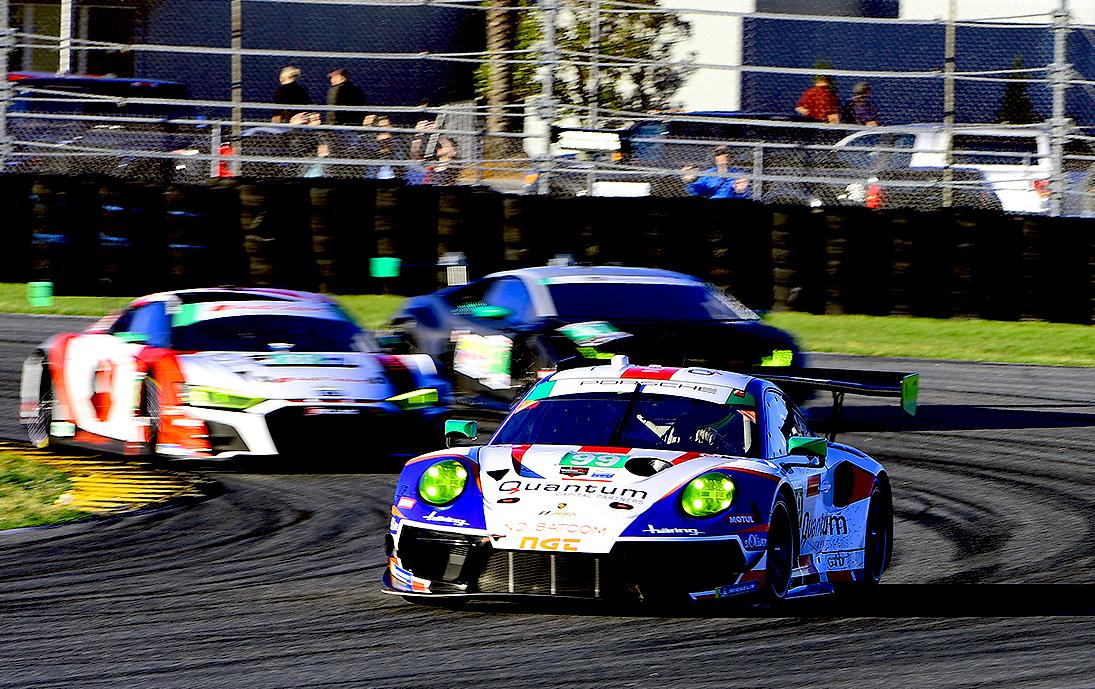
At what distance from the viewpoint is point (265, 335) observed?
10.7 metres

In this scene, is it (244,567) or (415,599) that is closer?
(415,599)

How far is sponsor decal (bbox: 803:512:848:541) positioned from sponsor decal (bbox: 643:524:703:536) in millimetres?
770

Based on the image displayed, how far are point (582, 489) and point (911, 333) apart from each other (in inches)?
468

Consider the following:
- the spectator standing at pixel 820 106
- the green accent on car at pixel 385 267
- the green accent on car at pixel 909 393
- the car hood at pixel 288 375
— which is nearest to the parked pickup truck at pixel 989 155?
the spectator standing at pixel 820 106

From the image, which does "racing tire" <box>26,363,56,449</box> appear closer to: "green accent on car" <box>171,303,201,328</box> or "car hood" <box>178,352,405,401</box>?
"green accent on car" <box>171,303,201,328</box>

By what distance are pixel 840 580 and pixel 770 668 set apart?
1610 millimetres

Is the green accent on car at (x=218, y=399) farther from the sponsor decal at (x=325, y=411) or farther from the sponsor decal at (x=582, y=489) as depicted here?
the sponsor decal at (x=582, y=489)

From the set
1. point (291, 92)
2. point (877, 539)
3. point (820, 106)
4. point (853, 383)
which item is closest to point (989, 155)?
point (820, 106)

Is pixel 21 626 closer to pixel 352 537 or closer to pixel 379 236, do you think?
pixel 352 537

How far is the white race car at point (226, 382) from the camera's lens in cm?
988

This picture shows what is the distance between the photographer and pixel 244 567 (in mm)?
7195

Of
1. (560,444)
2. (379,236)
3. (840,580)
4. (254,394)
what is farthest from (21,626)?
(379,236)

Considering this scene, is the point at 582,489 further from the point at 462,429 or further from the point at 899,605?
the point at 899,605

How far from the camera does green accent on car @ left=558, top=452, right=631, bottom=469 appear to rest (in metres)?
6.32
